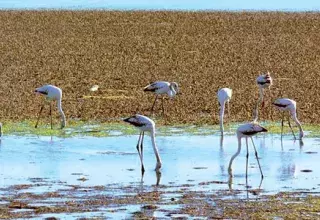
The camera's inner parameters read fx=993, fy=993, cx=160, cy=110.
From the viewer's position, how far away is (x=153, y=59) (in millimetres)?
30656

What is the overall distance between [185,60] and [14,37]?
27.1ft

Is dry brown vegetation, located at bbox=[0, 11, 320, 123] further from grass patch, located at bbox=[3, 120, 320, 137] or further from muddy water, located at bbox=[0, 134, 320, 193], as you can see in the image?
muddy water, located at bbox=[0, 134, 320, 193]

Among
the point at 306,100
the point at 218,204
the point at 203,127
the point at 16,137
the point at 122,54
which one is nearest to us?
the point at 218,204

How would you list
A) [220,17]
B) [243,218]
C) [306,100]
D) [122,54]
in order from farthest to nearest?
[220,17], [122,54], [306,100], [243,218]

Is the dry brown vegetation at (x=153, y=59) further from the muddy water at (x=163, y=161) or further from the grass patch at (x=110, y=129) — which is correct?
the muddy water at (x=163, y=161)

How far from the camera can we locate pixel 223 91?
19969 millimetres

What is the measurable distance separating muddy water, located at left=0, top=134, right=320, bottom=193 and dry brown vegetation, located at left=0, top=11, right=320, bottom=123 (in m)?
2.67

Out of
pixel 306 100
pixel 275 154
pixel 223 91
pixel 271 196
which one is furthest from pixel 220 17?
pixel 271 196

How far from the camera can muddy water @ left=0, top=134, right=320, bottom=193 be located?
14.4 m

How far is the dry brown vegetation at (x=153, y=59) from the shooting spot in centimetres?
2258

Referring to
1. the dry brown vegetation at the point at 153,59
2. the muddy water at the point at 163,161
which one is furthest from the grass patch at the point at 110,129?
the dry brown vegetation at the point at 153,59

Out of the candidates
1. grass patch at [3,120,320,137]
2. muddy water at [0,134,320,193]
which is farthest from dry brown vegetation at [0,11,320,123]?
muddy water at [0,134,320,193]

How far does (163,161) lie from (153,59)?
47.8 ft

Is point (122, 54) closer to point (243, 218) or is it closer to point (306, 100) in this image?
point (306, 100)
